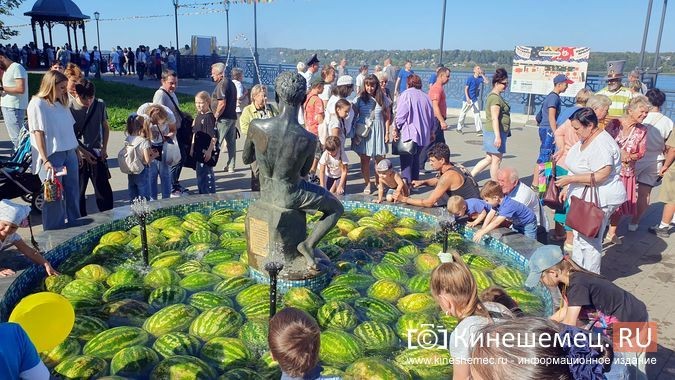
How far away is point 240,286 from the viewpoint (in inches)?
220

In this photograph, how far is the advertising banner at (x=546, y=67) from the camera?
20.0 metres

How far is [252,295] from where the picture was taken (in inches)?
208

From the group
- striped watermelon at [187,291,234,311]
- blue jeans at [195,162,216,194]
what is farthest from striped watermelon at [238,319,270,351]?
blue jeans at [195,162,216,194]

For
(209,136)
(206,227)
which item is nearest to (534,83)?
(209,136)

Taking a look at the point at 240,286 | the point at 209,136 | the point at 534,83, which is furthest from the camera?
the point at 534,83

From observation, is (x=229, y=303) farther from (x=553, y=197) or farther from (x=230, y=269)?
(x=553, y=197)

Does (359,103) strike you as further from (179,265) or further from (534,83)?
(534,83)

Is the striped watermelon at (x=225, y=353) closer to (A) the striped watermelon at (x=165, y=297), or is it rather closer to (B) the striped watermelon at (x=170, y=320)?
(B) the striped watermelon at (x=170, y=320)

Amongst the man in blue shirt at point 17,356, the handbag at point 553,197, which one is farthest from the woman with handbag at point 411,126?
the man in blue shirt at point 17,356

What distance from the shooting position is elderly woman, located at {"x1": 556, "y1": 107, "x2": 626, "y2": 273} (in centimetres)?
607

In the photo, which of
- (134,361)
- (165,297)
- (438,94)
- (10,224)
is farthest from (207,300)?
(438,94)

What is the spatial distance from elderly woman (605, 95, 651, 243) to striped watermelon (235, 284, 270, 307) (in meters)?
5.73

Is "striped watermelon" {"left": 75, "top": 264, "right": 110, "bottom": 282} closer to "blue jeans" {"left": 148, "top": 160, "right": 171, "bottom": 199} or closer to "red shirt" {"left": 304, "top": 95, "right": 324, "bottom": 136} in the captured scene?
"blue jeans" {"left": 148, "top": 160, "right": 171, "bottom": 199}

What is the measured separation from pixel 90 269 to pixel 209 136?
13.6 ft
